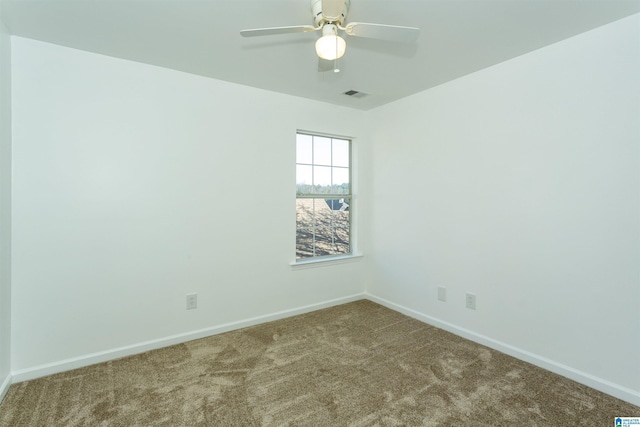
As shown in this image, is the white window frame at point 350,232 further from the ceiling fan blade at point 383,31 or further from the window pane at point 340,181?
the ceiling fan blade at point 383,31

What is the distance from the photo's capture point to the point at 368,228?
3951 mm

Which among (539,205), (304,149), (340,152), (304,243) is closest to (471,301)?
(539,205)

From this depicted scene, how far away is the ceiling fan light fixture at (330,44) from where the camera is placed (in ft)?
5.17

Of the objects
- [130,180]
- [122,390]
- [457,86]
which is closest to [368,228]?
[457,86]

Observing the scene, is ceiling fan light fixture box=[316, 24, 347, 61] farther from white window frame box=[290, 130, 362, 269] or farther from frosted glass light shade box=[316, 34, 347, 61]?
white window frame box=[290, 130, 362, 269]

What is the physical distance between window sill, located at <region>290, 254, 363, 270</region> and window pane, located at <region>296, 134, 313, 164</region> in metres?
1.13

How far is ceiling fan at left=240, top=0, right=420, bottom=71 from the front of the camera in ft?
5.14

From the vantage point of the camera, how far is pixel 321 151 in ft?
12.2

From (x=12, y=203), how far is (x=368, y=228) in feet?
10.7

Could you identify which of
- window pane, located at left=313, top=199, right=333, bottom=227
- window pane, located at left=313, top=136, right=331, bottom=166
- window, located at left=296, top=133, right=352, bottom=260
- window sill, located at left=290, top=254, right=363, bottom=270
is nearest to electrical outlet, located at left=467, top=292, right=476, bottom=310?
window sill, located at left=290, top=254, right=363, bottom=270

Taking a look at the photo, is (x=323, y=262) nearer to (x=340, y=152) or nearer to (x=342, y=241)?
(x=342, y=241)

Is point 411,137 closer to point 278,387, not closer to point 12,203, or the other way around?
point 278,387

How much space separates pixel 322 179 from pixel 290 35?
1814 mm

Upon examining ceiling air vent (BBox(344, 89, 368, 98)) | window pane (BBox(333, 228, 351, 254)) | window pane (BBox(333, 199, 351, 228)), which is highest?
ceiling air vent (BBox(344, 89, 368, 98))
